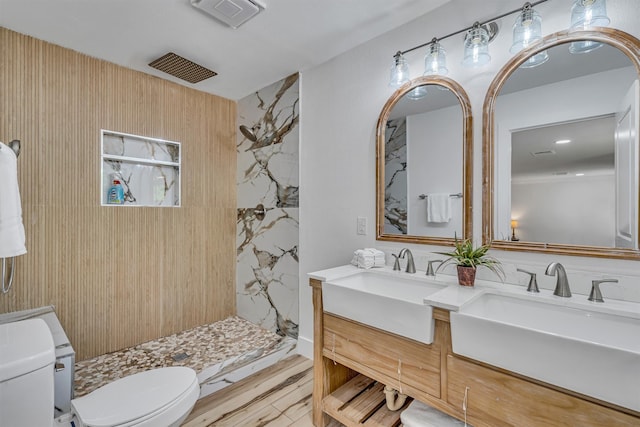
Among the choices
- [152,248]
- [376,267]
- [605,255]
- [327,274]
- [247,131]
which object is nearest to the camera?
[605,255]

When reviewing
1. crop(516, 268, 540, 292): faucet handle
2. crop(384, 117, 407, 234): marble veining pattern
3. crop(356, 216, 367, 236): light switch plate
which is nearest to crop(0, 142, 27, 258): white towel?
crop(356, 216, 367, 236): light switch plate

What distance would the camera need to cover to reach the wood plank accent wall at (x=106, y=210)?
206 centimetres

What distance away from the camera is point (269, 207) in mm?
2875

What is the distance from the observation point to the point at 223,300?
3.14m

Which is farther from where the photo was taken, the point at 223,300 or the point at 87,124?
the point at 223,300

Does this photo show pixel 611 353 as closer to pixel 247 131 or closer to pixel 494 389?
pixel 494 389

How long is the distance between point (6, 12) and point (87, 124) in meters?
0.73

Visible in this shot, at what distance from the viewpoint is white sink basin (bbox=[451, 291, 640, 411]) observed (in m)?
0.84

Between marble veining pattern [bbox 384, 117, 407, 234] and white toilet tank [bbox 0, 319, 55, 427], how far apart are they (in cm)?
177

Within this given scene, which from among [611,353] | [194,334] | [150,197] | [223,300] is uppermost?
[150,197]

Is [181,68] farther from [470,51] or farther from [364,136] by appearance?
[470,51]

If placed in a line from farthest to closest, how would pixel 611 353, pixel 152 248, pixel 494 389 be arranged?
pixel 152 248 < pixel 494 389 < pixel 611 353

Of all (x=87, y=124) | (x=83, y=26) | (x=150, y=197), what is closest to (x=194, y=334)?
(x=150, y=197)

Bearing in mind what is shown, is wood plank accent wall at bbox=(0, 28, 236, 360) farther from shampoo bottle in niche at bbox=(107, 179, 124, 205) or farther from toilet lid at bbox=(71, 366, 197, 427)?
toilet lid at bbox=(71, 366, 197, 427)
